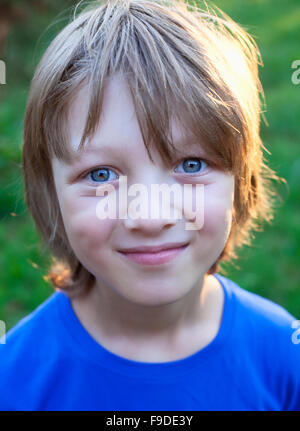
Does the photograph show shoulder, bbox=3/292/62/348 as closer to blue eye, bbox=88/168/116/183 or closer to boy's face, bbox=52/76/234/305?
boy's face, bbox=52/76/234/305

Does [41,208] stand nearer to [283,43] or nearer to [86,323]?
[86,323]

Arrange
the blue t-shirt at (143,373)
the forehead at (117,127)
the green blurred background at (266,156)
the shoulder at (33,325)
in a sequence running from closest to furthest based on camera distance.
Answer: the forehead at (117,127) → the blue t-shirt at (143,373) → the shoulder at (33,325) → the green blurred background at (266,156)

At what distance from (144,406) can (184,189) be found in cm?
66

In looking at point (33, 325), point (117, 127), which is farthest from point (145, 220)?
point (33, 325)

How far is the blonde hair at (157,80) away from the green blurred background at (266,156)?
558 millimetres

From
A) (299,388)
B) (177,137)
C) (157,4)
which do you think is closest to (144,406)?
(299,388)

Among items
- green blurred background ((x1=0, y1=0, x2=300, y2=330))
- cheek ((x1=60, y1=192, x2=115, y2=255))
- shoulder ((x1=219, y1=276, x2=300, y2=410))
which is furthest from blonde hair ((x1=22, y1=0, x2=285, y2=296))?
green blurred background ((x1=0, y1=0, x2=300, y2=330))

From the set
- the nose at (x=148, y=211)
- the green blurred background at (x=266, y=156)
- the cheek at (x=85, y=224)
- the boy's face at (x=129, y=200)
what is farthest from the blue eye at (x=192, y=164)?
the green blurred background at (x=266, y=156)

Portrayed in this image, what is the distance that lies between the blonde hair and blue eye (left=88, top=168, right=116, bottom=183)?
81mm

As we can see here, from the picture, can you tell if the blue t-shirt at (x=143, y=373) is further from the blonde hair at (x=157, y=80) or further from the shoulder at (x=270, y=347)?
the blonde hair at (x=157, y=80)

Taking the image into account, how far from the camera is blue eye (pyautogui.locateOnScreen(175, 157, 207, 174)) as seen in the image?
1323 mm

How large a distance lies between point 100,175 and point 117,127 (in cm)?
15

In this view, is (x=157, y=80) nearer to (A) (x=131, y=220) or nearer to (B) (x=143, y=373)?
(A) (x=131, y=220)

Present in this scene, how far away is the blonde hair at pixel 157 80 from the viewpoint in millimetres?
1267
